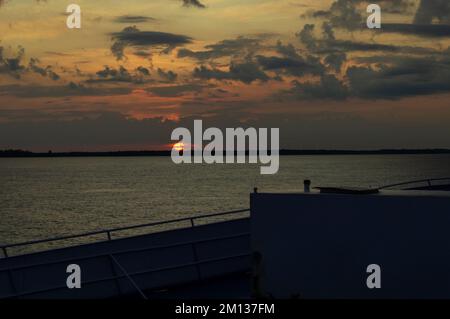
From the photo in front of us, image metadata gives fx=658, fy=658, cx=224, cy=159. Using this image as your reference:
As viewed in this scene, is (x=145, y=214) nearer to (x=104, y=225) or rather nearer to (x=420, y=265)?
(x=104, y=225)

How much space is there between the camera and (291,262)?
12.0 meters

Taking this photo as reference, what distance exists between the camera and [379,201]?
11000mm

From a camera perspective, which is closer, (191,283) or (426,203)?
(426,203)

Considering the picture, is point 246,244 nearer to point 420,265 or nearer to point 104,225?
point 420,265

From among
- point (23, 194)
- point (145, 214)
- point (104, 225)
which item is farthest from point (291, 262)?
point (23, 194)

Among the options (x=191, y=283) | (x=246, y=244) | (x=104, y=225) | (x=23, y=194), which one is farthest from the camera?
(x=23, y=194)

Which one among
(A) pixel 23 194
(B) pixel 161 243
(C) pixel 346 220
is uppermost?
(A) pixel 23 194

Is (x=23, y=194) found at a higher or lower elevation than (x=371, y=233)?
higher

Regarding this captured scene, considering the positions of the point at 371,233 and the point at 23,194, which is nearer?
the point at 371,233

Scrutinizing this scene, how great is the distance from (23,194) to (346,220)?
144024 millimetres
